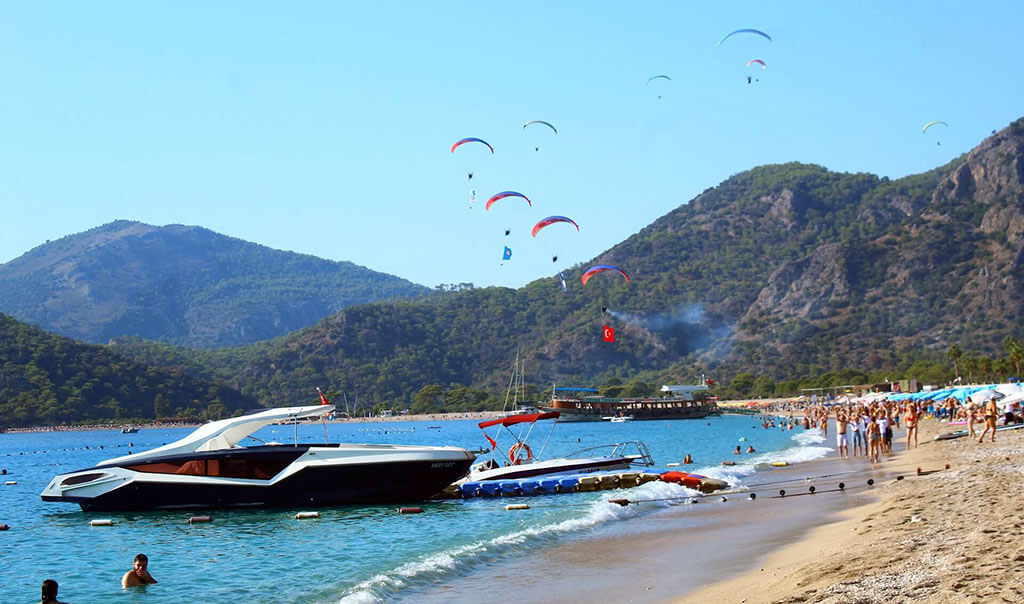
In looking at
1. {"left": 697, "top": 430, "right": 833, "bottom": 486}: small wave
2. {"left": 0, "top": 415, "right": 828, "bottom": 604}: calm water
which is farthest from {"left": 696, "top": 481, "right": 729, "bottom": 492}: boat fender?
{"left": 697, "top": 430, "right": 833, "bottom": 486}: small wave

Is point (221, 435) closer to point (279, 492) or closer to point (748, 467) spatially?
point (279, 492)

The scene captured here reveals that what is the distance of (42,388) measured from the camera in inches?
6348

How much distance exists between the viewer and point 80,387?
547ft

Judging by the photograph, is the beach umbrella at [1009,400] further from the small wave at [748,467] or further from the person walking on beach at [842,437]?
the person walking on beach at [842,437]

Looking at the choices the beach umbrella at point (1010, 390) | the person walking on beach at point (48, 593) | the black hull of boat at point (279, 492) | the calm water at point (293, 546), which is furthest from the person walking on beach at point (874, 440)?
the person walking on beach at point (48, 593)

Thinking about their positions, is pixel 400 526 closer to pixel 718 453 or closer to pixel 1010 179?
pixel 718 453

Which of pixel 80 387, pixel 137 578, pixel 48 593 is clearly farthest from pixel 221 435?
pixel 80 387

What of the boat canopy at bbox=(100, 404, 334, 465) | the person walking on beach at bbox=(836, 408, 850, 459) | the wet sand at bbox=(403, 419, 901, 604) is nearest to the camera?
the wet sand at bbox=(403, 419, 901, 604)

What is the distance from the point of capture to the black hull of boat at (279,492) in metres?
Result: 26.1

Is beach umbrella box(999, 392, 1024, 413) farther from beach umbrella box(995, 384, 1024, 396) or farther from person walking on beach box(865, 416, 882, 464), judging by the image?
person walking on beach box(865, 416, 882, 464)

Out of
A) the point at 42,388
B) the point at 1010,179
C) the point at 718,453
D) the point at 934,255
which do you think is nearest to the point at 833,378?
the point at 934,255

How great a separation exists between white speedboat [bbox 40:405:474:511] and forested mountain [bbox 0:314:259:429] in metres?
144

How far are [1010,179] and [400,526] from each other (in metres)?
199

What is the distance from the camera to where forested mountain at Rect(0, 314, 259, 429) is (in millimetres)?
157375
